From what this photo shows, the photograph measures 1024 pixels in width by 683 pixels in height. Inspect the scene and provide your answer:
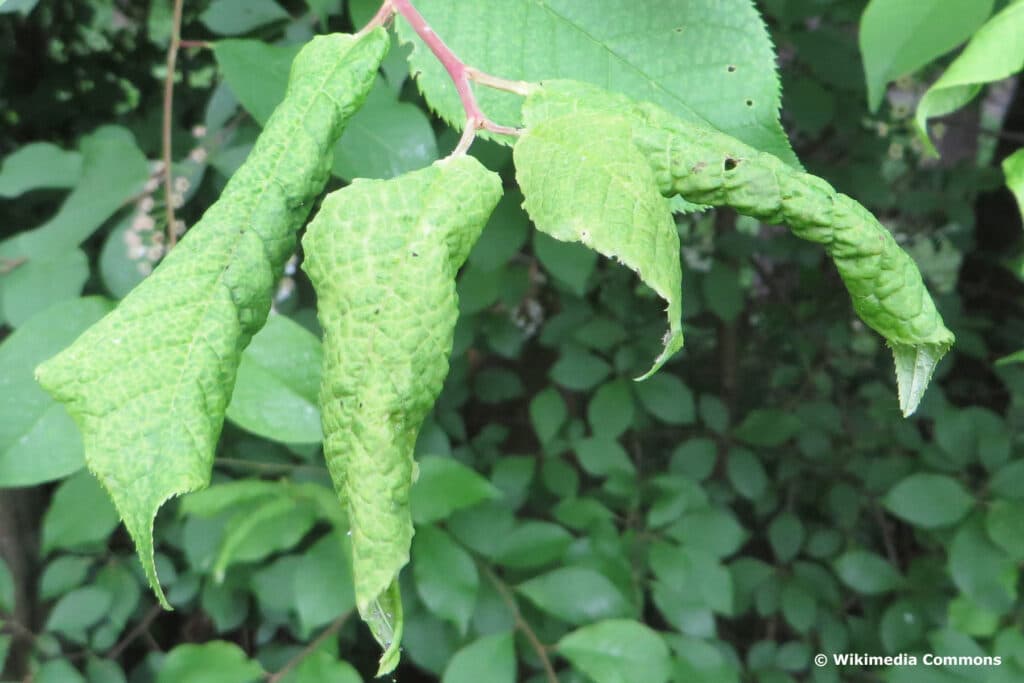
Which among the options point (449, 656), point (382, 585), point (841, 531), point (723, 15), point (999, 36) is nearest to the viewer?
point (382, 585)

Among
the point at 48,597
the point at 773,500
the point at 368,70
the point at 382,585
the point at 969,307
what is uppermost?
the point at 368,70

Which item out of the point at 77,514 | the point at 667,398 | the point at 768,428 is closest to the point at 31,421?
the point at 77,514

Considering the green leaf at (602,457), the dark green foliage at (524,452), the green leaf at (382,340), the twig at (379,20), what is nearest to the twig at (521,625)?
the dark green foliage at (524,452)

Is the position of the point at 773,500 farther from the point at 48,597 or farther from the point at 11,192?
the point at 11,192

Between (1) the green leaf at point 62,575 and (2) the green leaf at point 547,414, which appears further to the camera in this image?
(2) the green leaf at point 547,414

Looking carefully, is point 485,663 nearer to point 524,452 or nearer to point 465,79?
point 465,79

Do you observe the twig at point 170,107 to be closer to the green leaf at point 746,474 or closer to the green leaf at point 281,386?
the green leaf at point 281,386

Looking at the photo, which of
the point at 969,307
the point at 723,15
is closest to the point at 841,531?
the point at 969,307
